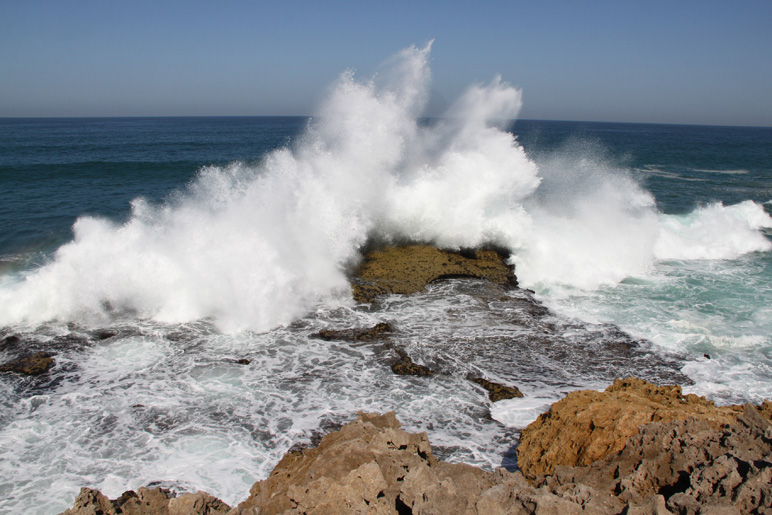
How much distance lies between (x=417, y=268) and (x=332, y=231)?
2404 mm

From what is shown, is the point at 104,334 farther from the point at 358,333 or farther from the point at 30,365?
the point at 358,333

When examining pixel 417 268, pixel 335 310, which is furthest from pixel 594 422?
pixel 417 268

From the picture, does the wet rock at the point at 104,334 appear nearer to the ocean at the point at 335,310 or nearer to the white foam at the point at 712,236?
the ocean at the point at 335,310

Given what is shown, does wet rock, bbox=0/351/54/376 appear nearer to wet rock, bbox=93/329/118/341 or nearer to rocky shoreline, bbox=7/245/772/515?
wet rock, bbox=93/329/118/341

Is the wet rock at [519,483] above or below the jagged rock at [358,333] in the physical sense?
above

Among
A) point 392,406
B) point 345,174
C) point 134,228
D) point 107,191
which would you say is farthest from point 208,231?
point 107,191

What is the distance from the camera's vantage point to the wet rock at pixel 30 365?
8.42 m

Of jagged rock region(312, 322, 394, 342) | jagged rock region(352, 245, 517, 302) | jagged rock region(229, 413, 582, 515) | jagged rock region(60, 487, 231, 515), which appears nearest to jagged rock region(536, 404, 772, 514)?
jagged rock region(229, 413, 582, 515)

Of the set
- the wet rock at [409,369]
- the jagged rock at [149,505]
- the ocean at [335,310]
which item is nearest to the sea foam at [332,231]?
the ocean at [335,310]

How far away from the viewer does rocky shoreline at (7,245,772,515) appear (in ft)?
12.4

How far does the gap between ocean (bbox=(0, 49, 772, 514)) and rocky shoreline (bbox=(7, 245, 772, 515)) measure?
1281mm

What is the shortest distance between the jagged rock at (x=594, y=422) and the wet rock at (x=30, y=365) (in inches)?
305

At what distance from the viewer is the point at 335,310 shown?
11.2m

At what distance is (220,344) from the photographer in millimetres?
9602
